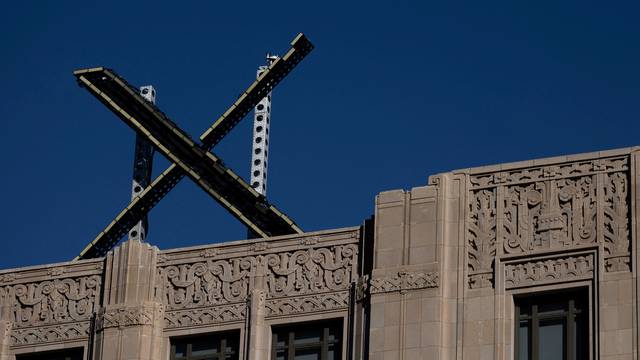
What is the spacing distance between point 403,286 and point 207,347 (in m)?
5.70

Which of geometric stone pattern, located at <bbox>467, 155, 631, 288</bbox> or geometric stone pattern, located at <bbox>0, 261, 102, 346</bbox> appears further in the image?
geometric stone pattern, located at <bbox>0, 261, 102, 346</bbox>

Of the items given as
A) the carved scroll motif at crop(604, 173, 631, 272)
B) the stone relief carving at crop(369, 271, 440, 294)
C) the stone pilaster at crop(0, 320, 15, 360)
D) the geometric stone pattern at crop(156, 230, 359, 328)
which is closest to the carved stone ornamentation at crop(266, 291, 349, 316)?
the geometric stone pattern at crop(156, 230, 359, 328)

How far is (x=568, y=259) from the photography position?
6481 cm

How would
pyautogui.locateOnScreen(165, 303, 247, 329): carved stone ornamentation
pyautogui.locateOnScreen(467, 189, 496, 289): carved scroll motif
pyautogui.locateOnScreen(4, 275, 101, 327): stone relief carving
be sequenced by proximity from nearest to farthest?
pyautogui.locateOnScreen(467, 189, 496, 289): carved scroll motif, pyautogui.locateOnScreen(165, 303, 247, 329): carved stone ornamentation, pyautogui.locateOnScreen(4, 275, 101, 327): stone relief carving

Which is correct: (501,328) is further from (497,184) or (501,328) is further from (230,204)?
(230,204)

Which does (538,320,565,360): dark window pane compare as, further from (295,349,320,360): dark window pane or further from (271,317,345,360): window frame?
(295,349,320,360): dark window pane

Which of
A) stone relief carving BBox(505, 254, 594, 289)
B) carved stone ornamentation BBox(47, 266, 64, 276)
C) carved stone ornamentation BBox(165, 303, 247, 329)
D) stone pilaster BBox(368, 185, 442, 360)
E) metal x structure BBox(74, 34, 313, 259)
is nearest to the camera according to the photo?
stone relief carving BBox(505, 254, 594, 289)

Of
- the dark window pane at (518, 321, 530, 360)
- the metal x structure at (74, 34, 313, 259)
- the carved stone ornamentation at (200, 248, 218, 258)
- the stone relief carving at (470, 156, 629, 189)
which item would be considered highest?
the metal x structure at (74, 34, 313, 259)

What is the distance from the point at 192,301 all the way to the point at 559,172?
10.0 metres

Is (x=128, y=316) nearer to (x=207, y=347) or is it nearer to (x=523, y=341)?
(x=207, y=347)

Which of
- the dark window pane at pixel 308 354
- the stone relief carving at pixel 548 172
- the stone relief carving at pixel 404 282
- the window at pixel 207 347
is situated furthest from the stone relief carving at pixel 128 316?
the stone relief carving at pixel 548 172

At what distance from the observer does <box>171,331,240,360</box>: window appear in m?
68.1

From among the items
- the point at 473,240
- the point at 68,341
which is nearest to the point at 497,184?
the point at 473,240

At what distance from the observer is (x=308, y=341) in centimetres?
6744
